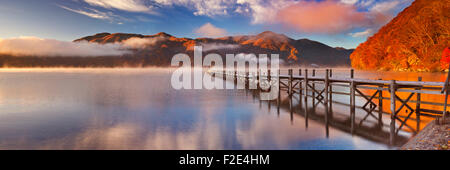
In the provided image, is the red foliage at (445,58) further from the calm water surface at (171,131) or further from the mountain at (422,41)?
the calm water surface at (171,131)

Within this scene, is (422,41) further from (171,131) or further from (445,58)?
(171,131)

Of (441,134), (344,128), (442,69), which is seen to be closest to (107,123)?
(344,128)

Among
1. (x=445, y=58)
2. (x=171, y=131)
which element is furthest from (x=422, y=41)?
(x=171, y=131)

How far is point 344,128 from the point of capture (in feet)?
37.6

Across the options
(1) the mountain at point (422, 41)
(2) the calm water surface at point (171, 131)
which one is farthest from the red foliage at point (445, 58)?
(2) the calm water surface at point (171, 131)

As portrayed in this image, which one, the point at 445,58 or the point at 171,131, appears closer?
the point at 171,131

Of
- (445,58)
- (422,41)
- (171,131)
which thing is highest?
(422,41)

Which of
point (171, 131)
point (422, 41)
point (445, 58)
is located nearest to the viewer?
point (171, 131)

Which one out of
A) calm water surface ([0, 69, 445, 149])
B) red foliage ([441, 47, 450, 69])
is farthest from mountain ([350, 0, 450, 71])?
calm water surface ([0, 69, 445, 149])

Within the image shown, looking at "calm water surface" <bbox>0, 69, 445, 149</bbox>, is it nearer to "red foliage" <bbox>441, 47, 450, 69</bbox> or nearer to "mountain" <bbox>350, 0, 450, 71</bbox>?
"red foliage" <bbox>441, 47, 450, 69</bbox>

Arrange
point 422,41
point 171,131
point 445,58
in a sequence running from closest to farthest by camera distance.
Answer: point 171,131 → point 445,58 → point 422,41

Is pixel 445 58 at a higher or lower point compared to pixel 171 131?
higher
